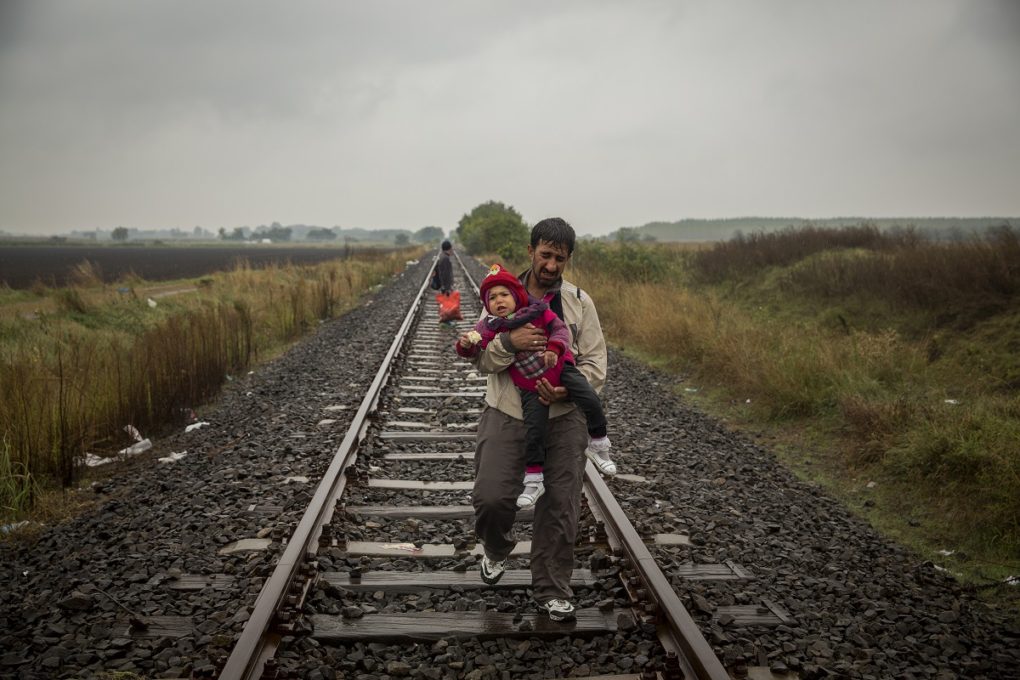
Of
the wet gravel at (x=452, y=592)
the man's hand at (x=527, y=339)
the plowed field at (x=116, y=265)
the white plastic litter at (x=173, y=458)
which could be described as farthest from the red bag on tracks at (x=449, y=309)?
the man's hand at (x=527, y=339)

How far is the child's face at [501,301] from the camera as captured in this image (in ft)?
9.45

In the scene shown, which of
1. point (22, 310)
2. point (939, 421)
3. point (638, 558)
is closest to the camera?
point (638, 558)

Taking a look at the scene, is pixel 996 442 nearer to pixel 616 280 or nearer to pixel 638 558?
pixel 638 558

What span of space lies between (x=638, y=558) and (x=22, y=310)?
57.8 feet

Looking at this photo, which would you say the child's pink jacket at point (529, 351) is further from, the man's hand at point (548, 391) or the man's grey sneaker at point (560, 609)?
the man's grey sneaker at point (560, 609)

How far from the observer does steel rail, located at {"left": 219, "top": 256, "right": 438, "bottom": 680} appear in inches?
104

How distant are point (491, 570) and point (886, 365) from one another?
646 centimetres

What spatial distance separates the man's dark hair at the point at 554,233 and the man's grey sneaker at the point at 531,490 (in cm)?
101

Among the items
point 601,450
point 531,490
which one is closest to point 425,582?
point 531,490

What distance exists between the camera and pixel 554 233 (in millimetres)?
2906

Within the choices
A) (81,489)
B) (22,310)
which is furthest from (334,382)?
(22,310)

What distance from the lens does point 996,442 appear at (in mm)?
4906

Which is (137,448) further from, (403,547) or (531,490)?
(531,490)

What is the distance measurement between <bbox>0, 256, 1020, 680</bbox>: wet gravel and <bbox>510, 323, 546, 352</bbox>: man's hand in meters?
1.32
